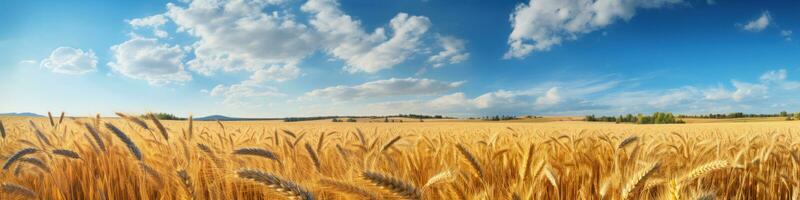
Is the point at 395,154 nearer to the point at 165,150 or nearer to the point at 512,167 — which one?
the point at 512,167

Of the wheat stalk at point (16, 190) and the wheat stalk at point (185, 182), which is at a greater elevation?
the wheat stalk at point (185, 182)

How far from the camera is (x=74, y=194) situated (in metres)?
2.62

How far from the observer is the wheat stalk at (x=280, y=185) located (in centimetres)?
117

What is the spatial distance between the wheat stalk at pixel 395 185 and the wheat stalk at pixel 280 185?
0.77 ft

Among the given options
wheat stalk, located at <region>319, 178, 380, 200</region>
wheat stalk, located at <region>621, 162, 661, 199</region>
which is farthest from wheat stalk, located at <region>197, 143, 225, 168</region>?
wheat stalk, located at <region>621, 162, 661, 199</region>

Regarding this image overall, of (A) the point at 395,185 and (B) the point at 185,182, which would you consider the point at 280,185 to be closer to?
(A) the point at 395,185

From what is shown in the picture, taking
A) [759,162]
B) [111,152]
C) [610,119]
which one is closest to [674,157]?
[759,162]

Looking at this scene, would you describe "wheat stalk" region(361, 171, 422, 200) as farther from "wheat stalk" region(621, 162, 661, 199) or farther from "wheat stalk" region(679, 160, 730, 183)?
"wheat stalk" region(679, 160, 730, 183)

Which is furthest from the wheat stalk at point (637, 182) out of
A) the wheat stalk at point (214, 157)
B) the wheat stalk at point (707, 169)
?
the wheat stalk at point (214, 157)

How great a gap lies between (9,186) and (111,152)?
0.97 meters

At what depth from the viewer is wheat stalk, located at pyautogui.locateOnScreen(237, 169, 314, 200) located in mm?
1173

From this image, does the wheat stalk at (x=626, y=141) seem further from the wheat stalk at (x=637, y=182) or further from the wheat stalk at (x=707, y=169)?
the wheat stalk at (x=637, y=182)

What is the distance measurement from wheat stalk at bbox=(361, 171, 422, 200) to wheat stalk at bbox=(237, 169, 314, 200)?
0.77 ft

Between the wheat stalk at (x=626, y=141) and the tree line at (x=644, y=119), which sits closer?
the wheat stalk at (x=626, y=141)
